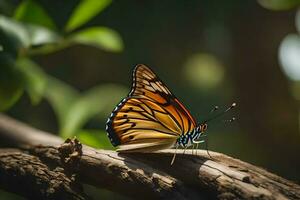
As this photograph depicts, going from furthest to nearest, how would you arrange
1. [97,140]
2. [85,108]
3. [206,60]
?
[206,60] < [85,108] < [97,140]

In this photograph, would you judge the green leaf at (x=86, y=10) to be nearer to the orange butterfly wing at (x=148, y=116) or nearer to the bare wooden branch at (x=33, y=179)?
the orange butterfly wing at (x=148, y=116)

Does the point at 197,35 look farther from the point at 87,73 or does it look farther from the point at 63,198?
the point at 63,198

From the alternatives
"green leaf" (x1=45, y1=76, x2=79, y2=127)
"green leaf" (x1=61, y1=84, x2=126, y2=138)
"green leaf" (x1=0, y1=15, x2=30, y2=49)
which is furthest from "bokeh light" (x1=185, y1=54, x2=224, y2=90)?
"green leaf" (x1=0, y1=15, x2=30, y2=49)

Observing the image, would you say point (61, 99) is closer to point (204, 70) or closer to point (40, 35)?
point (40, 35)

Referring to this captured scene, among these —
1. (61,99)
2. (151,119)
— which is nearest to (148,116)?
(151,119)

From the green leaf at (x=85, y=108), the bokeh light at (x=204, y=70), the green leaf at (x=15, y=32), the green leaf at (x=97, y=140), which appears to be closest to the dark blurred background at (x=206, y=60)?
the bokeh light at (x=204, y=70)
